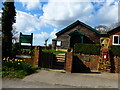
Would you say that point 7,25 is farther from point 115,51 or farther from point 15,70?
point 115,51

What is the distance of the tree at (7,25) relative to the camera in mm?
12125

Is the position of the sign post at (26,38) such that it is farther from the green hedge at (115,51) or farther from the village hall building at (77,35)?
the village hall building at (77,35)

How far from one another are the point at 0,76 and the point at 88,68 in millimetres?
7506

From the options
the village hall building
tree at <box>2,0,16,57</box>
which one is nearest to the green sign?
tree at <box>2,0,16,57</box>

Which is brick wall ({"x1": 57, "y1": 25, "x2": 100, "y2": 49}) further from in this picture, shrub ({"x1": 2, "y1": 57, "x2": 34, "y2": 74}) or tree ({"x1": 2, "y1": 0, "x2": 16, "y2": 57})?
shrub ({"x1": 2, "y1": 57, "x2": 34, "y2": 74})

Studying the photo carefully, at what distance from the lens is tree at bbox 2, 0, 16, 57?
39.8 feet

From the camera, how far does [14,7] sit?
43.6ft

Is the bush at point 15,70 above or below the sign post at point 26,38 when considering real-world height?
below

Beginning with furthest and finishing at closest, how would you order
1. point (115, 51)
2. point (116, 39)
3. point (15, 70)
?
1. point (116, 39)
2. point (115, 51)
3. point (15, 70)

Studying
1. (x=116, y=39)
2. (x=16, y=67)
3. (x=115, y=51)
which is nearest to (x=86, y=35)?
(x=116, y=39)

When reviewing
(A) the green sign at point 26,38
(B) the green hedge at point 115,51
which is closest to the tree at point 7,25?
(A) the green sign at point 26,38

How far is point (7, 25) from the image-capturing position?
496 inches

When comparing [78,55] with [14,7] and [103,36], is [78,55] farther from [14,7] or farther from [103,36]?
[103,36]

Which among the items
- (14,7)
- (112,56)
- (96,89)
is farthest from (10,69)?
(112,56)
